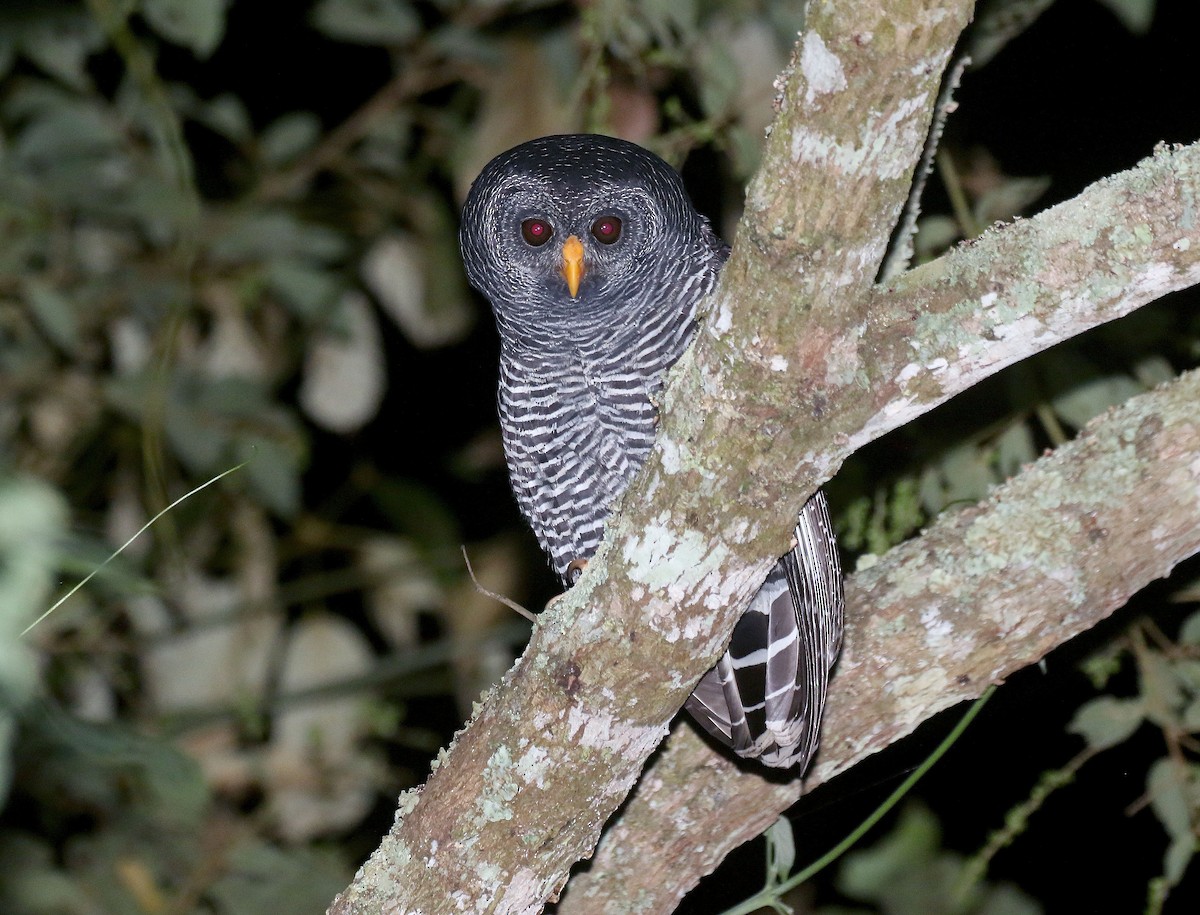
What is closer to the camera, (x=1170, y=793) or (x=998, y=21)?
(x=998, y=21)

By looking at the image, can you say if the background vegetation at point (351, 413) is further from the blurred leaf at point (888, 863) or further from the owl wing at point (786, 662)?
the owl wing at point (786, 662)

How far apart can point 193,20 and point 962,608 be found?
2.38 m

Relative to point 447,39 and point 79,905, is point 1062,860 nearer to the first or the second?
point 79,905

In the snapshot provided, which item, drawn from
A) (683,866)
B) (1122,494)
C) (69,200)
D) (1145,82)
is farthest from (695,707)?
(1145,82)

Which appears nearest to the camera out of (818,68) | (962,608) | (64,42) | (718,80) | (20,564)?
(20,564)

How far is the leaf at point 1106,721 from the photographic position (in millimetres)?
3254

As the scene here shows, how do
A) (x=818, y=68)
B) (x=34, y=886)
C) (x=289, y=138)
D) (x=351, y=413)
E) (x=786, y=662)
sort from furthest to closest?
(x=289, y=138)
(x=351, y=413)
(x=34, y=886)
(x=786, y=662)
(x=818, y=68)

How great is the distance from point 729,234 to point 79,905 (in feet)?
8.63

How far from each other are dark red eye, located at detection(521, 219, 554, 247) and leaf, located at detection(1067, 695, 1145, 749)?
171cm

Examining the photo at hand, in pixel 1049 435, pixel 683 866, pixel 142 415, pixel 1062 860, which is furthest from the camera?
pixel 1062 860

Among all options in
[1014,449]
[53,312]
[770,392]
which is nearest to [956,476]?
[1014,449]

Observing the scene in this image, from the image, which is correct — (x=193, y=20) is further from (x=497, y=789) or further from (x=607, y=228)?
(x=497, y=789)

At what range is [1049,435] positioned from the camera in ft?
11.6

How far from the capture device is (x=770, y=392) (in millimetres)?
2006
